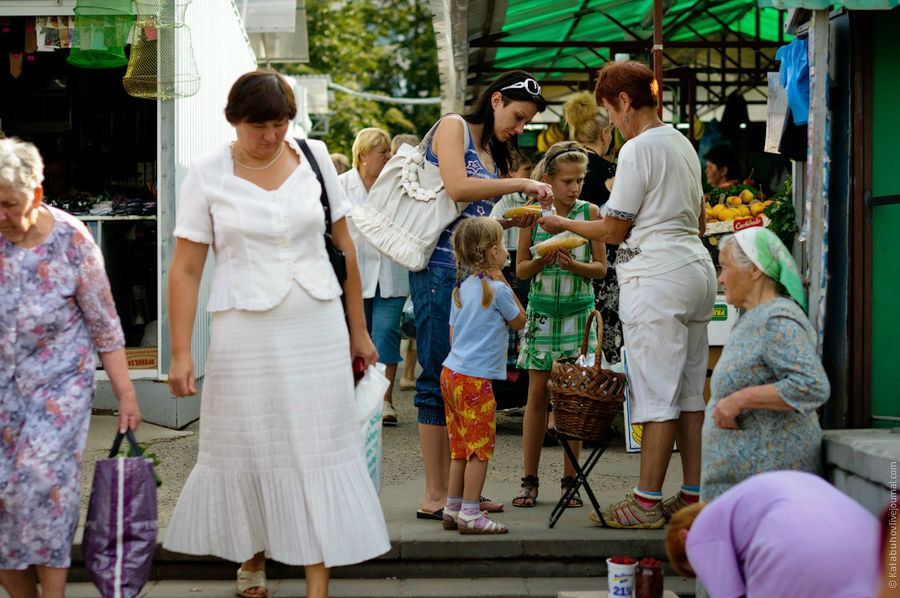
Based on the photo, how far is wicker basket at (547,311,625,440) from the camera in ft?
16.2

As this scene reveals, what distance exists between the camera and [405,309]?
770 cm

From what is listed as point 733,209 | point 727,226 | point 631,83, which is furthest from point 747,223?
point 631,83

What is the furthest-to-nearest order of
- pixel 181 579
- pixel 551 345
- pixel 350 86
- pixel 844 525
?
pixel 350 86 → pixel 551 345 → pixel 181 579 → pixel 844 525

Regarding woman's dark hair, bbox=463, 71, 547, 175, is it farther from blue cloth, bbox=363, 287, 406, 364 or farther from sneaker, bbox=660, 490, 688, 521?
blue cloth, bbox=363, 287, 406, 364

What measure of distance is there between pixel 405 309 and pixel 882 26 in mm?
3772

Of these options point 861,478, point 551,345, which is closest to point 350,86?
point 551,345

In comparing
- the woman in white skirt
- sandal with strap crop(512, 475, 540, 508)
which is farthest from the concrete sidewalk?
the woman in white skirt

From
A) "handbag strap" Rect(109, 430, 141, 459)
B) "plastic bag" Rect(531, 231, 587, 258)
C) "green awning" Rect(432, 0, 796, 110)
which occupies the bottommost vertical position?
"handbag strap" Rect(109, 430, 141, 459)

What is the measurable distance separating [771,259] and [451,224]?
1.70 metres

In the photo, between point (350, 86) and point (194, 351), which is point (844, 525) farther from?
point (350, 86)

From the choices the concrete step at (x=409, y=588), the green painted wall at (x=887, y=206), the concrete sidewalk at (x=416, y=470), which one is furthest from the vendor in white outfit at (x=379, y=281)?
the green painted wall at (x=887, y=206)

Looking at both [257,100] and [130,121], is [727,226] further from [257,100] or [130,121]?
[130,121]

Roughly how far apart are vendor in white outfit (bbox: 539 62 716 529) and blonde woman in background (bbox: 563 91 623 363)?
1600mm

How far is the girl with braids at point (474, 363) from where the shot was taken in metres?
4.97
